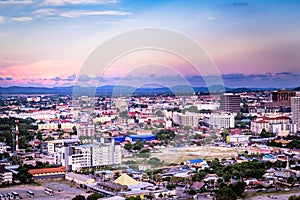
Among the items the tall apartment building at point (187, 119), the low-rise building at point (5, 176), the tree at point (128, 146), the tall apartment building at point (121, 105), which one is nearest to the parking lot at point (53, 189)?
the low-rise building at point (5, 176)

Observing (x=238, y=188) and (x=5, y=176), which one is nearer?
(x=238, y=188)

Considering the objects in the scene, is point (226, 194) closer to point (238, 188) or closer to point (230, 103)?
point (238, 188)

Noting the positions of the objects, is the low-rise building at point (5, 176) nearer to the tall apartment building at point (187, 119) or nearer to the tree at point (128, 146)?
the tree at point (128, 146)

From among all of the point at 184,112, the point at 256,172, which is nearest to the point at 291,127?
the point at 184,112

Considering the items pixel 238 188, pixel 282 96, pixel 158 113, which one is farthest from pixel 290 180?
pixel 282 96

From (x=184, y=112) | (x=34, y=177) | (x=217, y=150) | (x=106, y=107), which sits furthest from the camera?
(x=106, y=107)

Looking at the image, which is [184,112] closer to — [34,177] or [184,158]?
[184,158]
